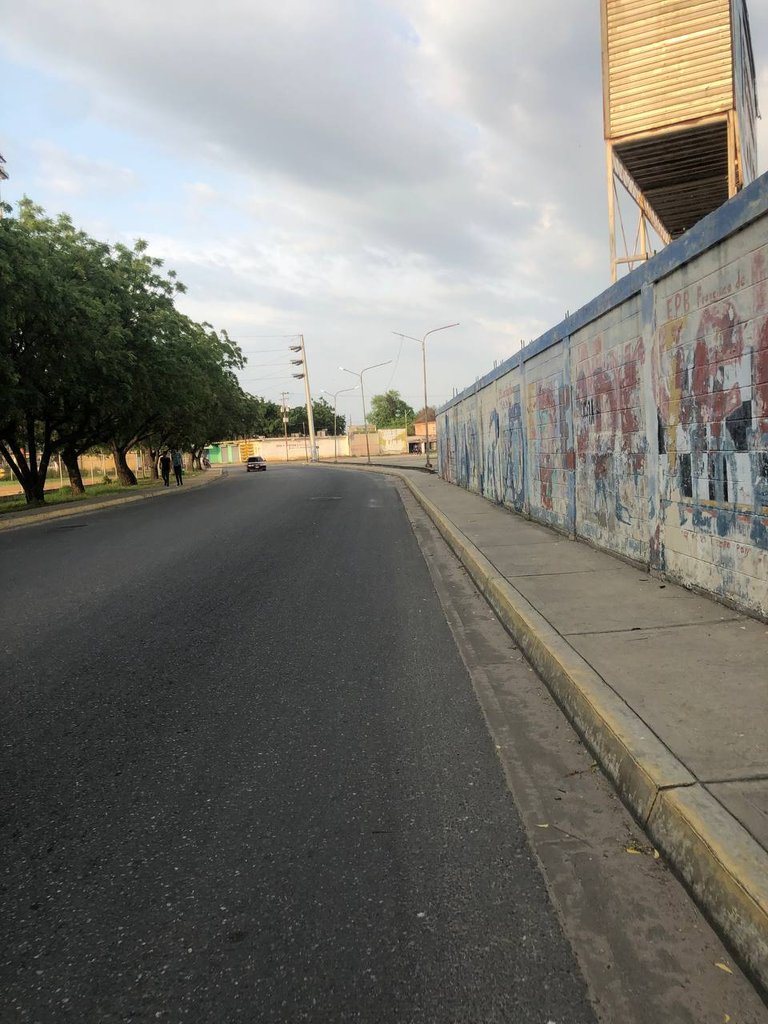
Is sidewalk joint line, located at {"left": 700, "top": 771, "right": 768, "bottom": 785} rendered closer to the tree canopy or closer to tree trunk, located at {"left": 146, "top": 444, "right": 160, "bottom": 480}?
the tree canopy

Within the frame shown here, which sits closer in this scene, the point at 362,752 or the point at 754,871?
the point at 754,871

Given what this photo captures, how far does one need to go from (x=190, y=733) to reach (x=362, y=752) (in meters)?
1.00

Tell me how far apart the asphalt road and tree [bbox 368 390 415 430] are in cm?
15110

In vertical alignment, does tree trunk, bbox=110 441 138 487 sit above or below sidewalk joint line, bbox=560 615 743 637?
above

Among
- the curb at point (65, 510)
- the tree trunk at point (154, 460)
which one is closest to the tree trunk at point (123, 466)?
the tree trunk at point (154, 460)

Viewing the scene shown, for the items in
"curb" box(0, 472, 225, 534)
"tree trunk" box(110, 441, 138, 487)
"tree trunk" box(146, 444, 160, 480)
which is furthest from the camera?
"tree trunk" box(146, 444, 160, 480)

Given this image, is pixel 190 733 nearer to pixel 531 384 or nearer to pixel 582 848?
pixel 582 848

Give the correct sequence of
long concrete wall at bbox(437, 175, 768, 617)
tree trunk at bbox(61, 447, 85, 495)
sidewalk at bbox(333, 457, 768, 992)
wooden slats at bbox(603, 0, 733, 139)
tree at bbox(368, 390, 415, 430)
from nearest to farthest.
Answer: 1. sidewalk at bbox(333, 457, 768, 992)
2. long concrete wall at bbox(437, 175, 768, 617)
3. wooden slats at bbox(603, 0, 733, 139)
4. tree trunk at bbox(61, 447, 85, 495)
5. tree at bbox(368, 390, 415, 430)

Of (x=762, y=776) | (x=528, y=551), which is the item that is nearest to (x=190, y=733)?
(x=762, y=776)

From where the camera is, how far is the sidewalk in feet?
8.13

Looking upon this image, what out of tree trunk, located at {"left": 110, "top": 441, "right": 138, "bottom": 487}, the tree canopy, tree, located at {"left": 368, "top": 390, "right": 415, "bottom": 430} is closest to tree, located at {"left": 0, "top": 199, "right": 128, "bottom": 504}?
the tree canopy

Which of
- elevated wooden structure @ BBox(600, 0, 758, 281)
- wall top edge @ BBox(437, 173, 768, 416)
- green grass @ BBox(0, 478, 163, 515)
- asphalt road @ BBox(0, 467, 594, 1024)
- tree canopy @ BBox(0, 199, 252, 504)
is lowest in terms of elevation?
asphalt road @ BBox(0, 467, 594, 1024)

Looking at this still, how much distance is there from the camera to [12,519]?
19.0 meters

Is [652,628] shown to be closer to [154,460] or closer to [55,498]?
[55,498]
